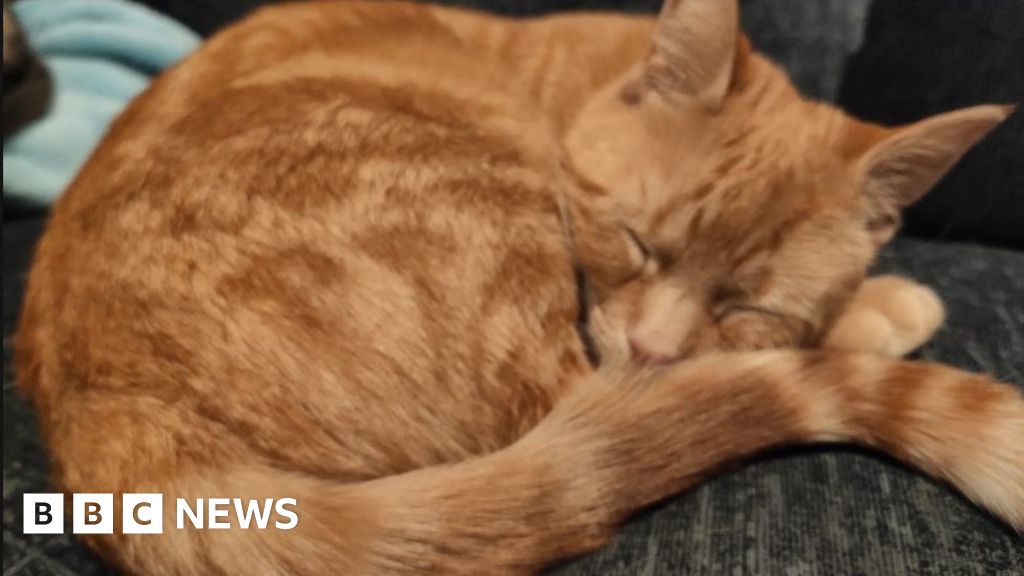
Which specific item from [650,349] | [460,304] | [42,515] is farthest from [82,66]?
[650,349]

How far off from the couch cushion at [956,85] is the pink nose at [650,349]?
20.2 inches

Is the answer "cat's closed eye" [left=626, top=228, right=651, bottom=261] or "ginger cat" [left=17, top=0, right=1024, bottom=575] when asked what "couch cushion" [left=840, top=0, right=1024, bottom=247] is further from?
"cat's closed eye" [left=626, top=228, right=651, bottom=261]

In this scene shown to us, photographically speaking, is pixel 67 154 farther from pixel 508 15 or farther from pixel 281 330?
pixel 281 330

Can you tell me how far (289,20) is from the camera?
135 cm

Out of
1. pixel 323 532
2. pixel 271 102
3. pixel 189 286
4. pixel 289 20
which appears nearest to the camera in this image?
pixel 323 532

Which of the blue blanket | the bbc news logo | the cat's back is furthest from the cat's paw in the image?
the blue blanket

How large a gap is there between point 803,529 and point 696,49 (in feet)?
1.89

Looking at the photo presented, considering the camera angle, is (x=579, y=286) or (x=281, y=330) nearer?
(x=281, y=330)

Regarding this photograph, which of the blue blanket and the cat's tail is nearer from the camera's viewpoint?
the cat's tail

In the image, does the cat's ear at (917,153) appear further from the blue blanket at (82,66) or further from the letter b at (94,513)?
the blue blanket at (82,66)

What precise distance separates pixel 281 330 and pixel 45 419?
0.31 meters

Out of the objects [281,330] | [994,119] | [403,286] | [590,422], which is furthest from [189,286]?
[994,119]

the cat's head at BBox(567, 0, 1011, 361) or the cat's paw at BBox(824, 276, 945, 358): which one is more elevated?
the cat's head at BBox(567, 0, 1011, 361)

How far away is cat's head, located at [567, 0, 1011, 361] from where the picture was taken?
3.66 feet
